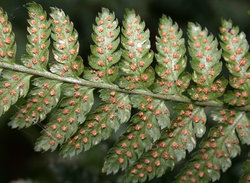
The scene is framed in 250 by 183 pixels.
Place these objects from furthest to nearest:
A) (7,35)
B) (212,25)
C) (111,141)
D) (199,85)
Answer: (212,25) < (111,141) < (199,85) < (7,35)

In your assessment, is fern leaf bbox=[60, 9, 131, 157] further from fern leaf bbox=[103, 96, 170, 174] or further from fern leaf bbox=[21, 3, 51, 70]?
fern leaf bbox=[21, 3, 51, 70]

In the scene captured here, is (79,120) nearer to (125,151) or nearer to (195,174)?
(125,151)

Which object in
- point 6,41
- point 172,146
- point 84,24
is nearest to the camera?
point 6,41

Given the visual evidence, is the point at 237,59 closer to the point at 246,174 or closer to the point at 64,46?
the point at 246,174

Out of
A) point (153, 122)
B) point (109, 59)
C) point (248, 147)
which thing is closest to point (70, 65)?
point (109, 59)

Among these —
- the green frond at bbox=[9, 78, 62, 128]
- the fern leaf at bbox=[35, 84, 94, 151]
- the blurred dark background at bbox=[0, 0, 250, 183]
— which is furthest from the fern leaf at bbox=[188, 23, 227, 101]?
the blurred dark background at bbox=[0, 0, 250, 183]

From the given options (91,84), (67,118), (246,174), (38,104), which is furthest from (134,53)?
(246,174)
